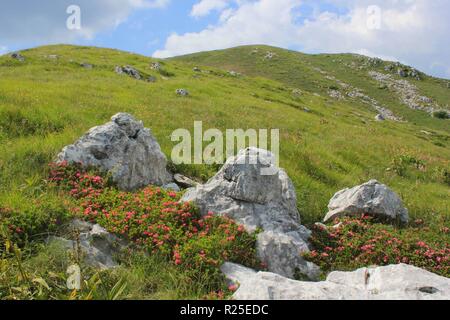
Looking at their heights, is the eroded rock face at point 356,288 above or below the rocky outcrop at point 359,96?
below

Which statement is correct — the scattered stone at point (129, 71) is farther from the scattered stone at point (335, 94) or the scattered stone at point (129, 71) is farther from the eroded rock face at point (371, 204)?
the scattered stone at point (335, 94)

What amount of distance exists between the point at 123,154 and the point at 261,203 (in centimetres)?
455

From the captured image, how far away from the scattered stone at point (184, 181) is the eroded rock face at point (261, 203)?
1936 mm

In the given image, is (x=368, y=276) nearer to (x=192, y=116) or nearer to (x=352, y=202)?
(x=352, y=202)

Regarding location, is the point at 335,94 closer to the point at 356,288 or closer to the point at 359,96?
the point at 359,96

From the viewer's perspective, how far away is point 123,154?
1178cm

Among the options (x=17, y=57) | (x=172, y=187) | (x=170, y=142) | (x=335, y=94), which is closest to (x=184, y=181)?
(x=172, y=187)

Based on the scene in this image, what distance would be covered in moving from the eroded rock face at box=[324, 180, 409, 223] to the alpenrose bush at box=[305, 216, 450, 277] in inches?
29.7

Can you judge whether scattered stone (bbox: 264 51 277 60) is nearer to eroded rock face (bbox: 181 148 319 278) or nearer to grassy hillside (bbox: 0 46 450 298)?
grassy hillside (bbox: 0 46 450 298)

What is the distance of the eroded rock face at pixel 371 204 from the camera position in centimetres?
1178

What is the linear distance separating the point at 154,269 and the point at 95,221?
2.38 m

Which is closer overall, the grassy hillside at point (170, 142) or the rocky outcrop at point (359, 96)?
the grassy hillside at point (170, 142)

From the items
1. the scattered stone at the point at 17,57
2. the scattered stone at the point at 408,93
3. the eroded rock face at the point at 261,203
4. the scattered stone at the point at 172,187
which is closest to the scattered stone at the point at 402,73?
the scattered stone at the point at 408,93

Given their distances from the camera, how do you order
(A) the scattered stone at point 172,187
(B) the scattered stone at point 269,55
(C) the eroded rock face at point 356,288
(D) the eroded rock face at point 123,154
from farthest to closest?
(B) the scattered stone at point 269,55
(A) the scattered stone at point 172,187
(D) the eroded rock face at point 123,154
(C) the eroded rock face at point 356,288
